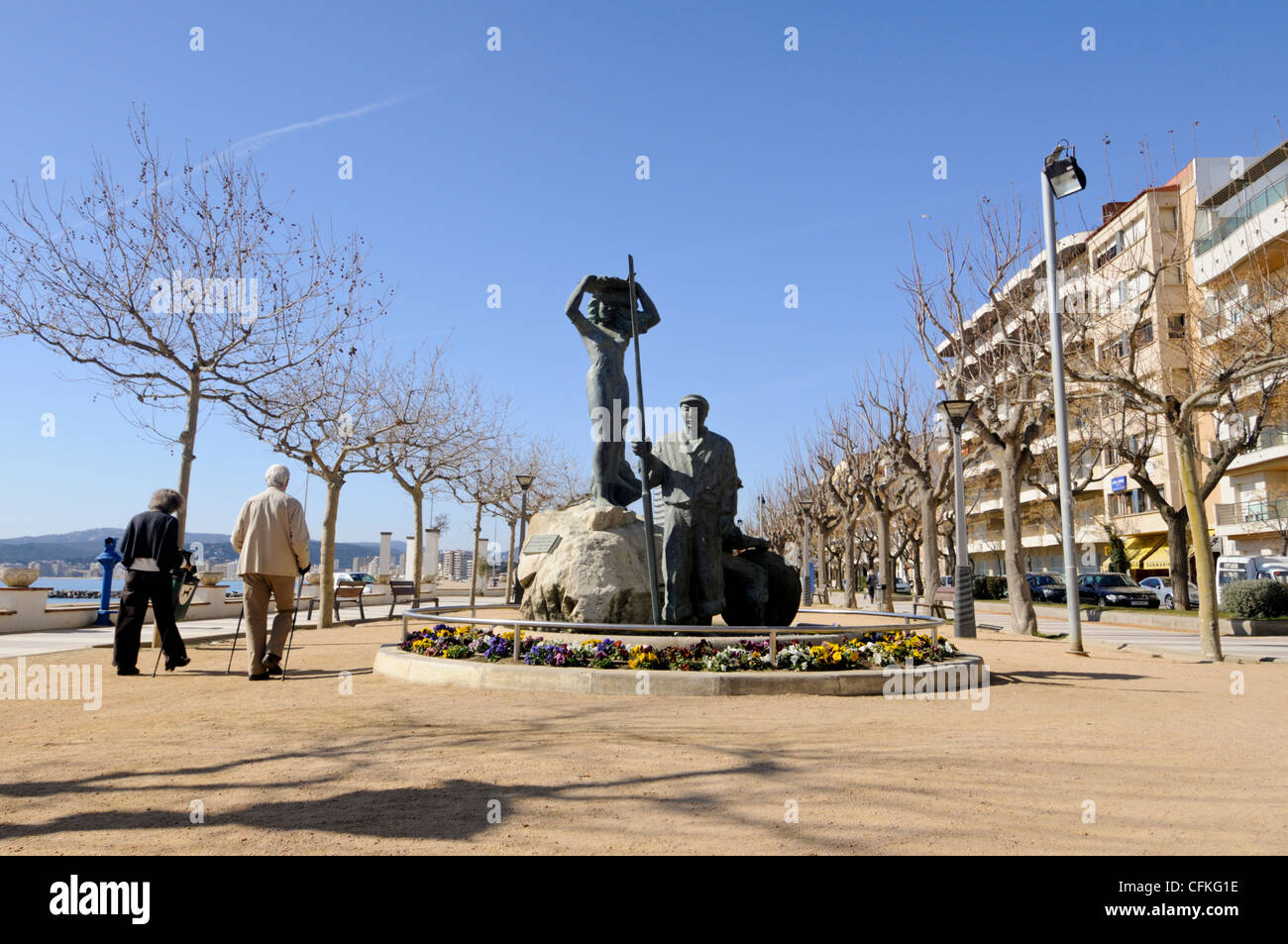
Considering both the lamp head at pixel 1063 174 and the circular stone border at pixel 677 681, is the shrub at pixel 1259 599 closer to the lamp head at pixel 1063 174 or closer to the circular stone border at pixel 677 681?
the lamp head at pixel 1063 174

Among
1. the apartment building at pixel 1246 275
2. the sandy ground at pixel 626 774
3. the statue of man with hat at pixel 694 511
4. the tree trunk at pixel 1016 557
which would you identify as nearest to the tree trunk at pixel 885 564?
the tree trunk at pixel 1016 557

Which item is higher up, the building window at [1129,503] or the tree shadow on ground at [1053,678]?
the building window at [1129,503]

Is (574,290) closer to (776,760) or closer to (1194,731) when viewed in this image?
(776,760)

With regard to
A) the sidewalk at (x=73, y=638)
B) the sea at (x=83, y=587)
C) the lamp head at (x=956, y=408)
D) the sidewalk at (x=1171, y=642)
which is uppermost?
the lamp head at (x=956, y=408)

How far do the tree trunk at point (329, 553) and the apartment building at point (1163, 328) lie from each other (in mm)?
14435

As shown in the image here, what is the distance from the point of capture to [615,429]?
1087cm

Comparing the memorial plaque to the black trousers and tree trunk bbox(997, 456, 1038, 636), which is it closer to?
the black trousers

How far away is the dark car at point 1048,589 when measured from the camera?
119ft

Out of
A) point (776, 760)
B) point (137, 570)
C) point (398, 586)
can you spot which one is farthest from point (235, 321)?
point (776, 760)

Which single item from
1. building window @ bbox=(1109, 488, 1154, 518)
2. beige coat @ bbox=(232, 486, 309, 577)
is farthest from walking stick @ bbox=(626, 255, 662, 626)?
building window @ bbox=(1109, 488, 1154, 518)

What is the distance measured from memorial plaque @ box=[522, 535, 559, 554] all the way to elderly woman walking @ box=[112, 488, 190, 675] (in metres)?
3.94

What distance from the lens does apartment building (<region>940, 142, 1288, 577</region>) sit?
61.2 ft

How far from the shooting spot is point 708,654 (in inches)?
309

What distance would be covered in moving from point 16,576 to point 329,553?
544 cm
